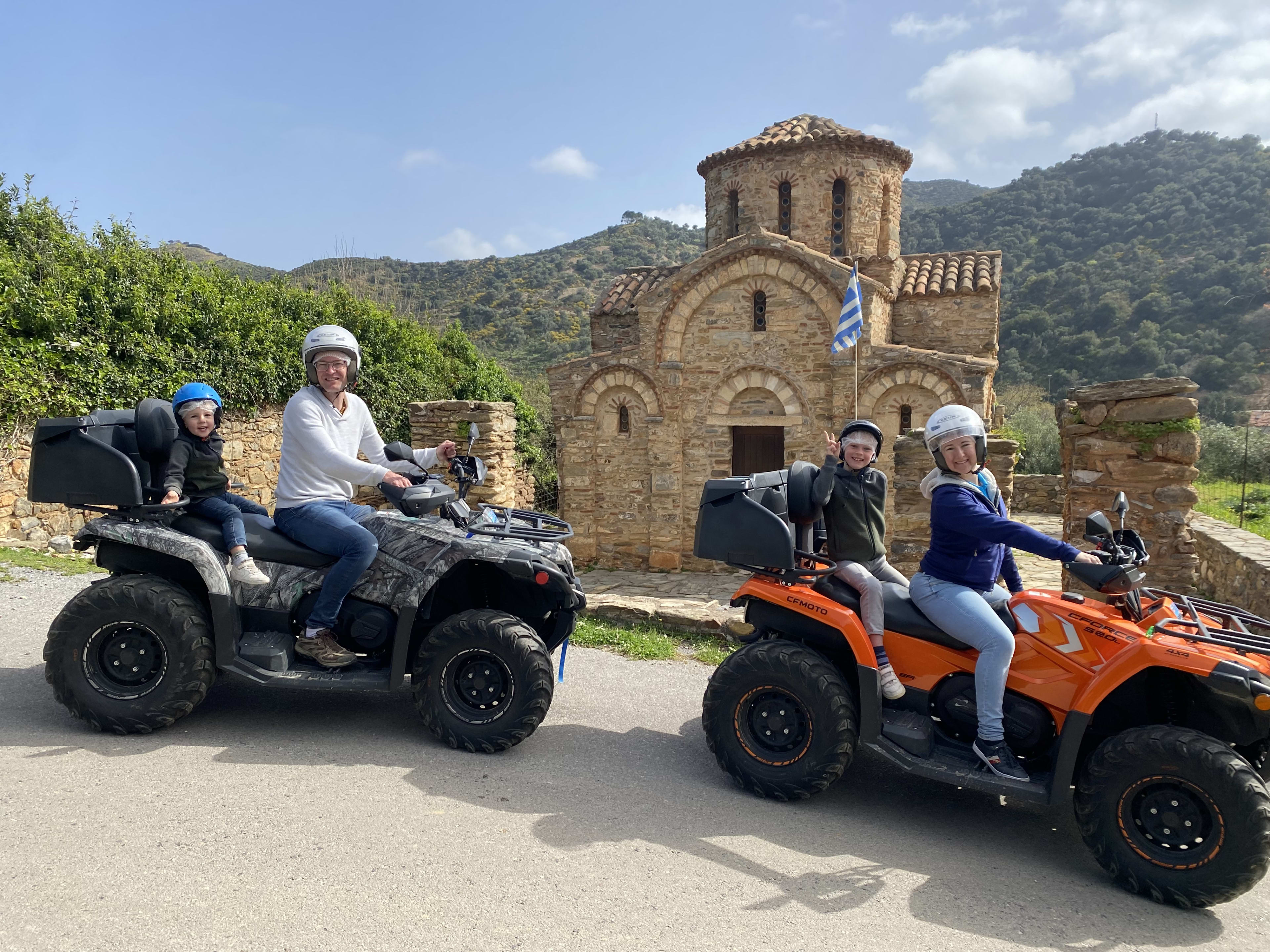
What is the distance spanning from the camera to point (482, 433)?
10.0 metres

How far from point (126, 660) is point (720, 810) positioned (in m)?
3.05

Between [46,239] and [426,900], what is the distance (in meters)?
13.0

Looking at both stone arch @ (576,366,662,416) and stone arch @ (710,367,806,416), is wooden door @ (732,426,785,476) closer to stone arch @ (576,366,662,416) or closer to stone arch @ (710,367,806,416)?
stone arch @ (710,367,806,416)

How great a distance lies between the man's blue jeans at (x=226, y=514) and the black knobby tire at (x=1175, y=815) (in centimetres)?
399

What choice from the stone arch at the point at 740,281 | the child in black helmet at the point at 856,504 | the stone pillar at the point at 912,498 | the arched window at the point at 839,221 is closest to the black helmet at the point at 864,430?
the child in black helmet at the point at 856,504

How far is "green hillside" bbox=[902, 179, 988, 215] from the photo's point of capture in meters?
62.6

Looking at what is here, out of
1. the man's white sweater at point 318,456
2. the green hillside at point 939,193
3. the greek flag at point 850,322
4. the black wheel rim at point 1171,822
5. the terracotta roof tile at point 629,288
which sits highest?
the green hillside at point 939,193

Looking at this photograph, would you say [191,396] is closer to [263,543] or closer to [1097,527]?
[263,543]

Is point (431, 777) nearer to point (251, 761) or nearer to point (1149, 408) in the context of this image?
point (251, 761)

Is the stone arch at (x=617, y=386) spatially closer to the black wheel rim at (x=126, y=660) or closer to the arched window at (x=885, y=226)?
the arched window at (x=885, y=226)

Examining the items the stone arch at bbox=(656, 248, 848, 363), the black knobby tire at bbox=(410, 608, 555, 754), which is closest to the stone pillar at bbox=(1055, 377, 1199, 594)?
the black knobby tire at bbox=(410, 608, 555, 754)

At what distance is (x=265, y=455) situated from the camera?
12906 mm

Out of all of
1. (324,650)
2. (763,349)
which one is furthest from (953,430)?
(763,349)

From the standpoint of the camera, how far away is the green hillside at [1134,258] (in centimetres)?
3122
